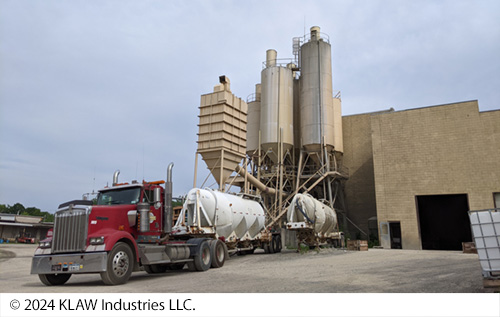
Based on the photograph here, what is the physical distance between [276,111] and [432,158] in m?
14.6

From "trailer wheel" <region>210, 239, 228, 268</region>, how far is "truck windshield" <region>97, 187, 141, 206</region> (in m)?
4.16

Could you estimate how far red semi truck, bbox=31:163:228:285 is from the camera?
998 cm

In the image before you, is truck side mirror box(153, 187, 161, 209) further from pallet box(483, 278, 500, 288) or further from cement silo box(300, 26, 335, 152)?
cement silo box(300, 26, 335, 152)

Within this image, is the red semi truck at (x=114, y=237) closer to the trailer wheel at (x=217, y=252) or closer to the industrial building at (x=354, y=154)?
the trailer wheel at (x=217, y=252)

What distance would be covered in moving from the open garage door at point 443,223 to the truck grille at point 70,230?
32.2 metres

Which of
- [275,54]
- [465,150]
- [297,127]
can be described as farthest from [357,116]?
[465,150]

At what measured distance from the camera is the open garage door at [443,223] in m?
35.4

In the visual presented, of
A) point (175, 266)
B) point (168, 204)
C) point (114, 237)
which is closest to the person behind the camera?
point (114, 237)

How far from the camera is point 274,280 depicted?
10.1 metres

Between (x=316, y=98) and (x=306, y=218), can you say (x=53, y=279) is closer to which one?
(x=306, y=218)

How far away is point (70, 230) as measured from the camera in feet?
33.8

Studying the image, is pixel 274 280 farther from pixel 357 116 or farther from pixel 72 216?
pixel 357 116

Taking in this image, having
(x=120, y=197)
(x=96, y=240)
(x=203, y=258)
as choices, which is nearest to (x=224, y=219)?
(x=203, y=258)

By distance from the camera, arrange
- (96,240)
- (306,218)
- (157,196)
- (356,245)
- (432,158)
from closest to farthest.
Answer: (96,240) < (157,196) < (306,218) < (356,245) < (432,158)
